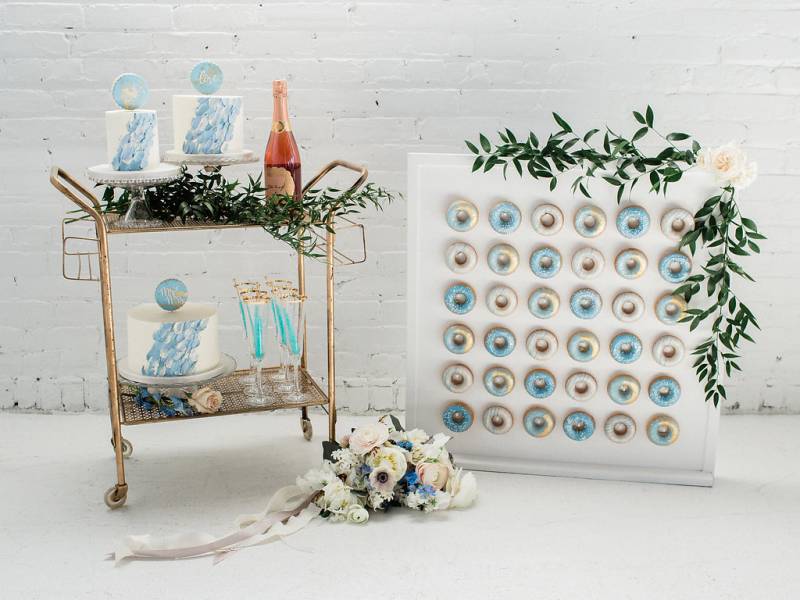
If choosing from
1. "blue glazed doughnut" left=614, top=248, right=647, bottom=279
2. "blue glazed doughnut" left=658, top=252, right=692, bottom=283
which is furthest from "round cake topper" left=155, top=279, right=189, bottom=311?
"blue glazed doughnut" left=658, top=252, right=692, bottom=283

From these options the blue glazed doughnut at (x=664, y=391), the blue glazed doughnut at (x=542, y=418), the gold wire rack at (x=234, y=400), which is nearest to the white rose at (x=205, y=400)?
the gold wire rack at (x=234, y=400)

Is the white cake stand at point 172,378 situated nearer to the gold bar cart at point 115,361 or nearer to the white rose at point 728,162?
the gold bar cart at point 115,361

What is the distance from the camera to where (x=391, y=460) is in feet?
7.09

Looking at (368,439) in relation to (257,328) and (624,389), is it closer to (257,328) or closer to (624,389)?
(257,328)

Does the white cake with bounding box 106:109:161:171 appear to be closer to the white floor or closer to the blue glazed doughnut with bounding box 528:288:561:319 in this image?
the white floor

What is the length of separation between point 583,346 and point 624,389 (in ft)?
0.53

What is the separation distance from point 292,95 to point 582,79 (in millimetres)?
895

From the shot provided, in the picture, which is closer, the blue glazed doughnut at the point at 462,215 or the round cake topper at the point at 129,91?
the round cake topper at the point at 129,91

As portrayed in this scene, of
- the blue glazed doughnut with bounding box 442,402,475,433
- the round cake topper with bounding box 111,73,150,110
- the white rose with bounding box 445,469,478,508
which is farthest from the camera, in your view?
the blue glazed doughnut with bounding box 442,402,475,433

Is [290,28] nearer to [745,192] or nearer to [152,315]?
[152,315]

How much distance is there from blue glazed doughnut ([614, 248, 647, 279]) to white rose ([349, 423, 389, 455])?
74 cm

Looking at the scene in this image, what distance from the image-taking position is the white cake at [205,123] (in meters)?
2.15

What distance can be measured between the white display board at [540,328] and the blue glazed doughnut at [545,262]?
2 centimetres

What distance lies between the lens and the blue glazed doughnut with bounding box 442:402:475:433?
95.7 inches
